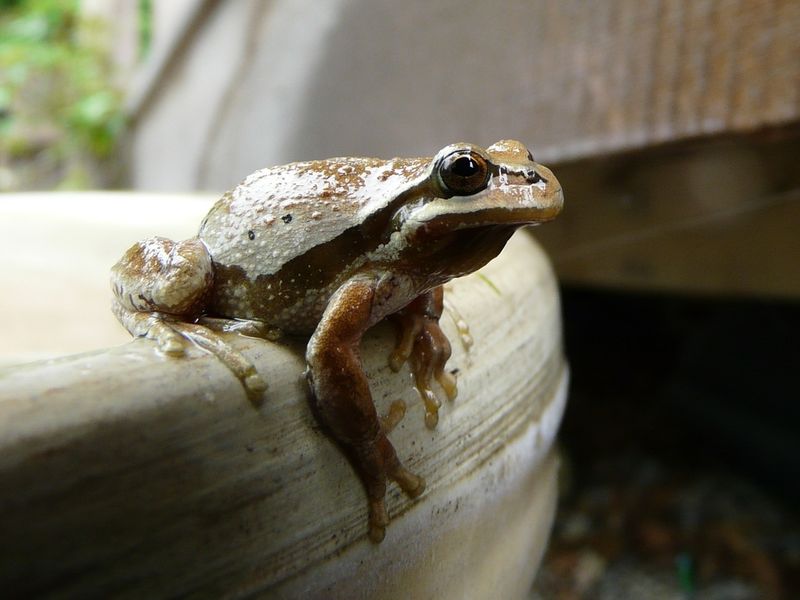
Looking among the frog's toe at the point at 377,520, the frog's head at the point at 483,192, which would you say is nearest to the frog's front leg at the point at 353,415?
the frog's toe at the point at 377,520

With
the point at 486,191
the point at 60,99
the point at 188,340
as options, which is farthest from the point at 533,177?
the point at 60,99

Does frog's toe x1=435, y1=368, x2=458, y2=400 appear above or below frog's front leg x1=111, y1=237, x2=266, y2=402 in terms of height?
below

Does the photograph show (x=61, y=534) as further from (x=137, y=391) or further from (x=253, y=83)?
(x=253, y=83)

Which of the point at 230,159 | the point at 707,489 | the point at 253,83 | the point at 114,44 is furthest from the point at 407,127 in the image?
the point at 114,44

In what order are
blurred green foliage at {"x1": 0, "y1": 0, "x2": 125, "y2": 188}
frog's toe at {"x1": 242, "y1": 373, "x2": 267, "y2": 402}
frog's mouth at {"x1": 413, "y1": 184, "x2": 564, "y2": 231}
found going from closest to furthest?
frog's toe at {"x1": 242, "y1": 373, "x2": 267, "y2": 402} → frog's mouth at {"x1": 413, "y1": 184, "x2": 564, "y2": 231} → blurred green foliage at {"x1": 0, "y1": 0, "x2": 125, "y2": 188}

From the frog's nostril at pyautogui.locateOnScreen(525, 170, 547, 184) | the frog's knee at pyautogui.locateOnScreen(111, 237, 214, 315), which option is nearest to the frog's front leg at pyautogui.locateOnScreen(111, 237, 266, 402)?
the frog's knee at pyautogui.locateOnScreen(111, 237, 214, 315)

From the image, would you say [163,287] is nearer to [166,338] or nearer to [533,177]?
[166,338]

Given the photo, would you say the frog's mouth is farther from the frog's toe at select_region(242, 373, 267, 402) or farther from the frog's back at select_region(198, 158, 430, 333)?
the frog's toe at select_region(242, 373, 267, 402)

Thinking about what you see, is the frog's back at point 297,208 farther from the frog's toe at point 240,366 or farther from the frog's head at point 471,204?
the frog's toe at point 240,366
